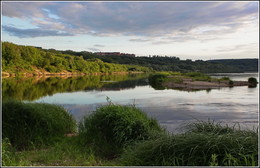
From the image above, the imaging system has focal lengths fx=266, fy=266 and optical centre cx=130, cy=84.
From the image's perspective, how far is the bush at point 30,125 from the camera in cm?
799

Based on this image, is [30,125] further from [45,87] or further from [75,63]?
[75,63]

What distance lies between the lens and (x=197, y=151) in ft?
15.1

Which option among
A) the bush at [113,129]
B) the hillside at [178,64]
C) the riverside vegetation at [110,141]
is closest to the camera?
the riverside vegetation at [110,141]

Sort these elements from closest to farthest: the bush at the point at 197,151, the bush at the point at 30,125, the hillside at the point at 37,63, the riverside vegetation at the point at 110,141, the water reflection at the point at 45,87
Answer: the bush at the point at 197,151, the riverside vegetation at the point at 110,141, the bush at the point at 30,125, the water reflection at the point at 45,87, the hillside at the point at 37,63

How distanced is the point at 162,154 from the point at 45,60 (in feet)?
288

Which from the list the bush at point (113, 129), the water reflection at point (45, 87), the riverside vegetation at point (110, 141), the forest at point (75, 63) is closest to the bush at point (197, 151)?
the riverside vegetation at point (110, 141)

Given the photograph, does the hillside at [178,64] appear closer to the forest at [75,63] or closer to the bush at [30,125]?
the forest at [75,63]

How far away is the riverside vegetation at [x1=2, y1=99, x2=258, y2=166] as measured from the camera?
459cm

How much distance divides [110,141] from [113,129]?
38 cm

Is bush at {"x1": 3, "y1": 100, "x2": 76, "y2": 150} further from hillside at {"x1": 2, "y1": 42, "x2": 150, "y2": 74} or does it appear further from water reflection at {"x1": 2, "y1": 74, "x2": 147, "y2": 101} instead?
Answer: hillside at {"x1": 2, "y1": 42, "x2": 150, "y2": 74}

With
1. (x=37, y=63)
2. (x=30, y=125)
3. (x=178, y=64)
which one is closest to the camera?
(x=30, y=125)

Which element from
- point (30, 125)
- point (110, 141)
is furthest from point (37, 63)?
point (110, 141)

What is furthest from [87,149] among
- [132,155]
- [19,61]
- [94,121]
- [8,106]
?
[19,61]

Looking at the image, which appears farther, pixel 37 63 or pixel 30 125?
pixel 37 63
